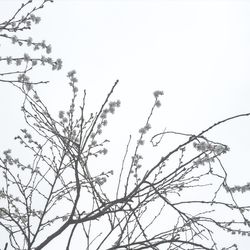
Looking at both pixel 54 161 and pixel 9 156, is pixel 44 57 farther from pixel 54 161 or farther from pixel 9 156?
pixel 9 156

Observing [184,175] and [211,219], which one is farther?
[184,175]

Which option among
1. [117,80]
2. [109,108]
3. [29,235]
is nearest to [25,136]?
[109,108]

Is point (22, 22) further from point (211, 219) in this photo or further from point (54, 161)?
point (211, 219)

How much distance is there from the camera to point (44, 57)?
522 centimetres

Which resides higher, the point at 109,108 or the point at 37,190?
the point at 109,108

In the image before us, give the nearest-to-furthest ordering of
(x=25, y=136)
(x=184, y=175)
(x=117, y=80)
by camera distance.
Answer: (x=117, y=80), (x=184, y=175), (x=25, y=136)

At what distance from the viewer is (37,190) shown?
19.2 feet

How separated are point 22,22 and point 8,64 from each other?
750 millimetres

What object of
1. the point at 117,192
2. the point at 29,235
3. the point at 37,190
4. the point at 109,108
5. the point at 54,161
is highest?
the point at 109,108

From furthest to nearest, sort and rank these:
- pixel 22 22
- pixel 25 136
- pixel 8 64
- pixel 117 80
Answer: pixel 25 136 < pixel 8 64 < pixel 22 22 < pixel 117 80

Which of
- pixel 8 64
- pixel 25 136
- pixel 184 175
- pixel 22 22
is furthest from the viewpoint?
pixel 25 136

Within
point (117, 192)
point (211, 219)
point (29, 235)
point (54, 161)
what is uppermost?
point (54, 161)

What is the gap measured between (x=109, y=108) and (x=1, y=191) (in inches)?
76.8

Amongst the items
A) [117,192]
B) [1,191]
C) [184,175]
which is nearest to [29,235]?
[117,192]
